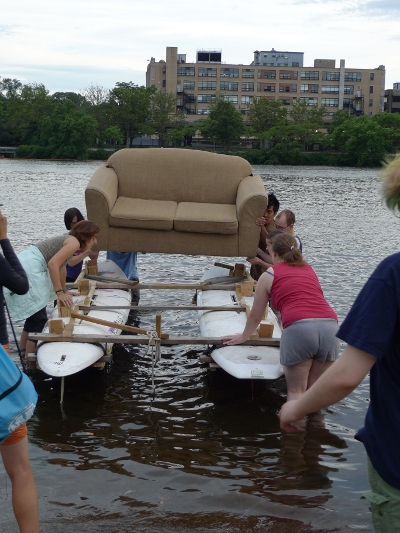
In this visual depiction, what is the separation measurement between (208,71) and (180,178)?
411 feet

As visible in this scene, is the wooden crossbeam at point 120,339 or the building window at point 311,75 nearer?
the wooden crossbeam at point 120,339

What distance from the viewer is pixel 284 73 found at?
438 ft

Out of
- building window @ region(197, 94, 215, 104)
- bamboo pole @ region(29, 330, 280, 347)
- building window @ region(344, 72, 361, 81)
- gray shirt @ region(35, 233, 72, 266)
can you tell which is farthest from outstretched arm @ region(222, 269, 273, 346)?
building window @ region(344, 72, 361, 81)

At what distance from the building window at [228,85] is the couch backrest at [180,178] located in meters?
126

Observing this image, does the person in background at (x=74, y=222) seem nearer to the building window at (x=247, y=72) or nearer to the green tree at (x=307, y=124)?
the green tree at (x=307, y=124)

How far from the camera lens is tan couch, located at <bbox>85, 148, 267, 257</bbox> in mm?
9227

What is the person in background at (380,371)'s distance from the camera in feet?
7.34

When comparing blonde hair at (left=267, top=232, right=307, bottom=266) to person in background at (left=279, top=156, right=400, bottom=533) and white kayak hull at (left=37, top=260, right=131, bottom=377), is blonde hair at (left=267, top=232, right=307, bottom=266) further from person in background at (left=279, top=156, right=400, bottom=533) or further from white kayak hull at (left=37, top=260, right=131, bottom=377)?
person in background at (left=279, top=156, right=400, bottom=533)

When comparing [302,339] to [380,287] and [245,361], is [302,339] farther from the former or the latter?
[380,287]

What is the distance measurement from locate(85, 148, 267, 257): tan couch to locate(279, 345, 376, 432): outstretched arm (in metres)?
6.79

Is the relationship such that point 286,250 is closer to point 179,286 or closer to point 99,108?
point 179,286

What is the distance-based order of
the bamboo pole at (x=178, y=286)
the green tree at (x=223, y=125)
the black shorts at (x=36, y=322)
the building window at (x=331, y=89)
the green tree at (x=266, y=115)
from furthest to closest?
the building window at (x=331, y=89)
the green tree at (x=266, y=115)
the green tree at (x=223, y=125)
the bamboo pole at (x=178, y=286)
the black shorts at (x=36, y=322)

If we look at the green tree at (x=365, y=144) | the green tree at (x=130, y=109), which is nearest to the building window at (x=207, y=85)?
the green tree at (x=130, y=109)

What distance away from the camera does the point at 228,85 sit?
132 meters
